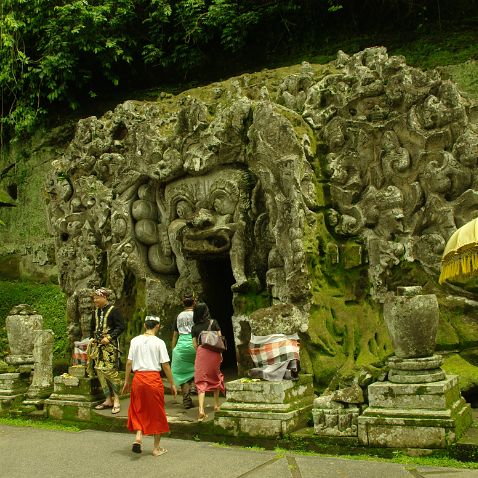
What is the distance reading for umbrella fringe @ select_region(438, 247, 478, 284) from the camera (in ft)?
20.1

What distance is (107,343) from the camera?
8633 mm

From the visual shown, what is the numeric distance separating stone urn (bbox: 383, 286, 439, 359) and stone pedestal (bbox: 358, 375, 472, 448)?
35 centimetres

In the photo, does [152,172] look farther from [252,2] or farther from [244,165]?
[252,2]

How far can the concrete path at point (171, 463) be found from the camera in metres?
5.92

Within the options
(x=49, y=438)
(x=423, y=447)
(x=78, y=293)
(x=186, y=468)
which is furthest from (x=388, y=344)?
(x=78, y=293)

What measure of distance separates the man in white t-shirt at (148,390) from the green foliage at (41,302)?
1040cm

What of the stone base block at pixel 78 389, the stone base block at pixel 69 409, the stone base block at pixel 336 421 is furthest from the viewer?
the stone base block at pixel 78 389

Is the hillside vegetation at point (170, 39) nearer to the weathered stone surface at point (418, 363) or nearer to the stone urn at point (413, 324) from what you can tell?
the stone urn at point (413, 324)

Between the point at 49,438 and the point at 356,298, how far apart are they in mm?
4646

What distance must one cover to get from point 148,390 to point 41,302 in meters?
12.4

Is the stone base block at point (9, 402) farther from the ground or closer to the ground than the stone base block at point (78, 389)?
closer to the ground

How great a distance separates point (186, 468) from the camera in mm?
6340

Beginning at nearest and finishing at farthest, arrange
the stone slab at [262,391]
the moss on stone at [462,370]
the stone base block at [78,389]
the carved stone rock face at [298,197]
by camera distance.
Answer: the stone slab at [262,391]
the moss on stone at [462,370]
the stone base block at [78,389]
the carved stone rock face at [298,197]

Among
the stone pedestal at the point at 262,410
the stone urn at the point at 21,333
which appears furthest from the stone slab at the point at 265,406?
the stone urn at the point at 21,333
